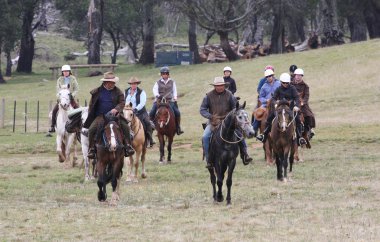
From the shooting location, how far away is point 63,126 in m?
25.0

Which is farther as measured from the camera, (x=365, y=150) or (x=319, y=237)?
(x=365, y=150)

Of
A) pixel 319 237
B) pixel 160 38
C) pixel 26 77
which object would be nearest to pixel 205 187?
pixel 319 237

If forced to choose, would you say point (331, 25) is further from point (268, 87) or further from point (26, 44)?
point (268, 87)

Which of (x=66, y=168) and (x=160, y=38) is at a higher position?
(x=160, y=38)

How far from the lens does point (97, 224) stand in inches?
586

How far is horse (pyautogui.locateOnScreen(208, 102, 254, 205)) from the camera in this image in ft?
55.6

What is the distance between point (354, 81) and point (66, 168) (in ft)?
82.6

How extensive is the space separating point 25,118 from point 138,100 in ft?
54.4

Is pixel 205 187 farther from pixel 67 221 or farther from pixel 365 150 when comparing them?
pixel 365 150

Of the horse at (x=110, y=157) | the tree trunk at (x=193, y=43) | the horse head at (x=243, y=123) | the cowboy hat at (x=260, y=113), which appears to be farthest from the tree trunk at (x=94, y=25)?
the horse head at (x=243, y=123)

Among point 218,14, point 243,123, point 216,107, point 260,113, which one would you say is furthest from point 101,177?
point 218,14

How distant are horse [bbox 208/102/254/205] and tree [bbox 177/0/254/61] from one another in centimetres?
4598

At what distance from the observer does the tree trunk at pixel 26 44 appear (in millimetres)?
76875

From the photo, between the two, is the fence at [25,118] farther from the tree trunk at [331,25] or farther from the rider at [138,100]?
the tree trunk at [331,25]
